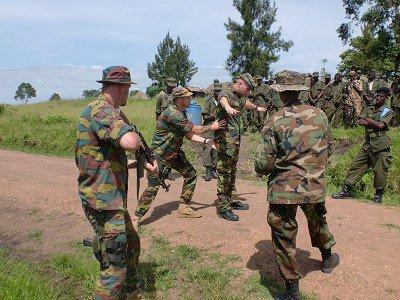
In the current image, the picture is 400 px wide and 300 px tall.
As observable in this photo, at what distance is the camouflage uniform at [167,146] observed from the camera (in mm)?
5586

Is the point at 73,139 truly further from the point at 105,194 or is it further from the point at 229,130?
the point at 105,194

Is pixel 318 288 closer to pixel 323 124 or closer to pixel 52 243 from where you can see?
pixel 323 124

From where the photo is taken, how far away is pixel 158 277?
4762mm

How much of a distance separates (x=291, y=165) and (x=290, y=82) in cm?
76

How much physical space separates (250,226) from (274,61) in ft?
93.8

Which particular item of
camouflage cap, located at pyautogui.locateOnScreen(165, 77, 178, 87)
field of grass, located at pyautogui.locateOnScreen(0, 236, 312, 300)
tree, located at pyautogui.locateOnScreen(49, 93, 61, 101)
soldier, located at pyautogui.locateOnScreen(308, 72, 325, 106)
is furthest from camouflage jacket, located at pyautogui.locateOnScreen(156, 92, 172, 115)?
tree, located at pyautogui.locateOnScreen(49, 93, 61, 101)

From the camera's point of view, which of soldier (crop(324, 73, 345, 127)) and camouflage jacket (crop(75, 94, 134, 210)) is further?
soldier (crop(324, 73, 345, 127))

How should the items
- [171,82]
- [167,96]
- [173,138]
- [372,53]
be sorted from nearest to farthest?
[173,138], [171,82], [167,96], [372,53]

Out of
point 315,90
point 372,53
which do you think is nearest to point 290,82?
point 315,90

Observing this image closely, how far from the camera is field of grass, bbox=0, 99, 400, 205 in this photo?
335 inches

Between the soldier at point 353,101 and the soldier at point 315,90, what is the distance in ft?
2.79

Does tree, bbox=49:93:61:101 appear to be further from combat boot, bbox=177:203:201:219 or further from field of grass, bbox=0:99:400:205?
combat boot, bbox=177:203:201:219

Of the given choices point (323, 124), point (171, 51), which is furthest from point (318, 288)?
point (171, 51)

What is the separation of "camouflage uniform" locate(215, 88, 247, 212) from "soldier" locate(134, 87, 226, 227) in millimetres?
137
